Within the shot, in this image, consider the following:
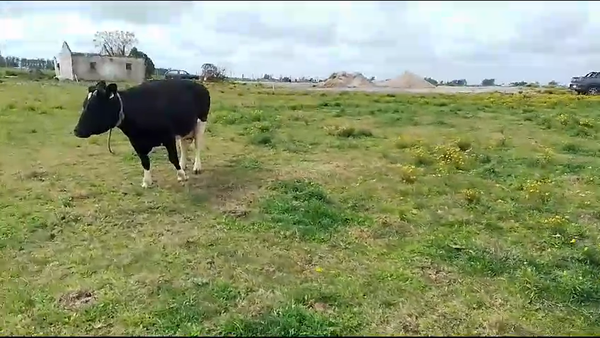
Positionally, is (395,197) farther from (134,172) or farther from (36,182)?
(36,182)

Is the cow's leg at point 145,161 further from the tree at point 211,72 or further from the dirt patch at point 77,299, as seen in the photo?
the tree at point 211,72

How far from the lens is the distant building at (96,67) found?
3906 centimetres

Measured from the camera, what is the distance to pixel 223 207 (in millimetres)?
5785

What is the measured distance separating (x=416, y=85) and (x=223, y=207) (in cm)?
3449

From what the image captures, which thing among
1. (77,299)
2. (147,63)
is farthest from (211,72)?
(77,299)

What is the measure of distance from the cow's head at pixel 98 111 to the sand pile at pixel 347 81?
31414mm

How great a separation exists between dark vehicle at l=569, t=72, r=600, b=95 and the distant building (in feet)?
86.2

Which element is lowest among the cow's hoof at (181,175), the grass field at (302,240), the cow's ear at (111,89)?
the grass field at (302,240)

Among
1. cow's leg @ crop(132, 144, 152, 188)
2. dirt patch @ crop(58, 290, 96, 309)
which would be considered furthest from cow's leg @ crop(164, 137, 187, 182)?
dirt patch @ crop(58, 290, 96, 309)

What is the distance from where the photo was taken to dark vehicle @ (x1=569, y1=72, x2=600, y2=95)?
27.2 metres

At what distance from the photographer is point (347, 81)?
1537 inches

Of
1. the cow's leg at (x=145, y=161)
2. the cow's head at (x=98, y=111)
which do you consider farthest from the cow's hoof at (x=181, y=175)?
the cow's head at (x=98, y=111)

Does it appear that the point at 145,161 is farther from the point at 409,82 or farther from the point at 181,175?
the point at 409,82

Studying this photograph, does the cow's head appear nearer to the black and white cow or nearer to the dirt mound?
the black and white cow
